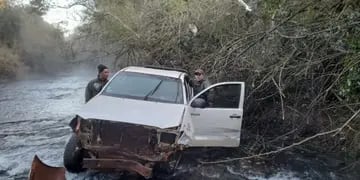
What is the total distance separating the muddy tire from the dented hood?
0.60 meters

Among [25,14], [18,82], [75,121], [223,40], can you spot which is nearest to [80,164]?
[75,121]

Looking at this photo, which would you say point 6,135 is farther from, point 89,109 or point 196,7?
point 196,7

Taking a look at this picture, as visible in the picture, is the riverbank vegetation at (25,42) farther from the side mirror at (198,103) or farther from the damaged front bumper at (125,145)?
the damaged front bumper at (125,145)

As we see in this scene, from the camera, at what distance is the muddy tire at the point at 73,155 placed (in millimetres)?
7262

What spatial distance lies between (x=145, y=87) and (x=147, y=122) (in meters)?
1.64

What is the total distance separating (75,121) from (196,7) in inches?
293

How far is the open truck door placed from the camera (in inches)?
332

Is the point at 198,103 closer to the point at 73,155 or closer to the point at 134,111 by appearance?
the point at 134,111

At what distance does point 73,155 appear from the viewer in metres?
7.26

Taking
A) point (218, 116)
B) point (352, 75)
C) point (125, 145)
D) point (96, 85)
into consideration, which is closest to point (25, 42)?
point (96, 85)

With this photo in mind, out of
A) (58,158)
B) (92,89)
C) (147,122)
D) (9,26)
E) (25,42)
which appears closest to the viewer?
(147,122)

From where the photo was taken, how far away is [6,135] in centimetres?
1101

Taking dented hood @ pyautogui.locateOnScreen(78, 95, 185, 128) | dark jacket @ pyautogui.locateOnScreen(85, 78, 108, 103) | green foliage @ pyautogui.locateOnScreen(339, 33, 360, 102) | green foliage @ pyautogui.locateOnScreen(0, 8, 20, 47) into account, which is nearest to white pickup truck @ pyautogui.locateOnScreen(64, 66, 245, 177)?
dented hood @ pyautogui.locateOnScreen(78, 95, 185, 128)

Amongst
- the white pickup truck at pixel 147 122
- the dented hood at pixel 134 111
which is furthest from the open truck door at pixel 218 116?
the dented hood at pixel 134 111
